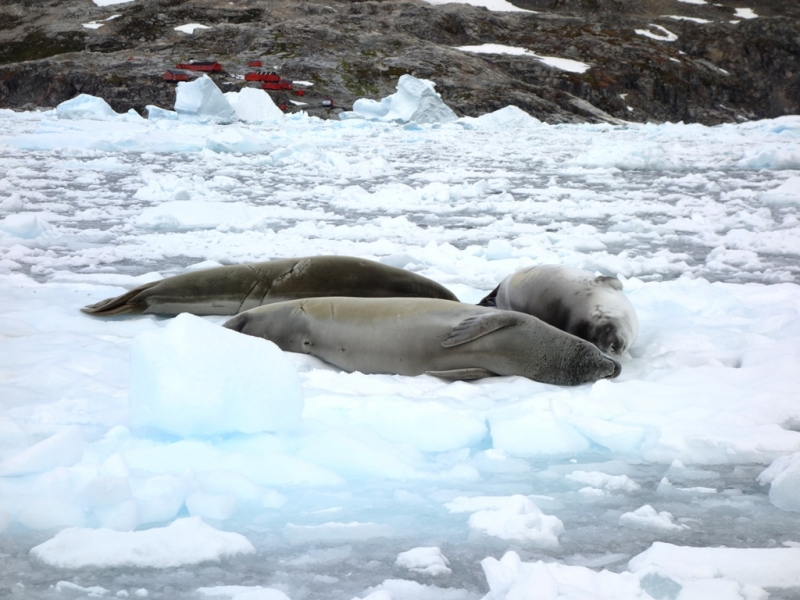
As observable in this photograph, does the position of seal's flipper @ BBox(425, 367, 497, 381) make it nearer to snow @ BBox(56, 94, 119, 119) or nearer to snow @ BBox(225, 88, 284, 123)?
snow @ BBox(56, 94, 119, 119)

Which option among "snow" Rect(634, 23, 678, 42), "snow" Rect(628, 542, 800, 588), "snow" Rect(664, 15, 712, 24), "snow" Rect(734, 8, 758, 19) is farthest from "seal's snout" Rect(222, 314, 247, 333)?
"snow" Rect(734, 8, 758, 19)

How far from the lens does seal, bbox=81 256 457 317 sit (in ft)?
13.1

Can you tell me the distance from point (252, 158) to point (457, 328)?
13.3 m

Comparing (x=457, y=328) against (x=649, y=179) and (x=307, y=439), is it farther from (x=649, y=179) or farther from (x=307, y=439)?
(x=649, y=179)

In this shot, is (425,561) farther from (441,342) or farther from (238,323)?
(238,323)

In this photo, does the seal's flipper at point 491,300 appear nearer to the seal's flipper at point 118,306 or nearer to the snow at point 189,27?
the seal's flipper at point 118,306

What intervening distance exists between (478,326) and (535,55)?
63.3 m

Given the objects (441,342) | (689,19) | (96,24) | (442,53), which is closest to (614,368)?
(441,342)

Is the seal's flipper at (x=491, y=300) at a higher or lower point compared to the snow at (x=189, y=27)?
higher

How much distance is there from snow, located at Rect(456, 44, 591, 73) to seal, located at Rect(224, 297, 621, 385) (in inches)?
2371

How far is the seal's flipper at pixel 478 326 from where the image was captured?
309 centimetres

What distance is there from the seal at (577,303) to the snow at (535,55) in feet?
195

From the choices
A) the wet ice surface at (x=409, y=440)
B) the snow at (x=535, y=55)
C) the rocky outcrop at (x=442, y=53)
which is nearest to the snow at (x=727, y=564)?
the wet ice surface at (x=409, y=440)

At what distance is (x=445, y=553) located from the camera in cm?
170
